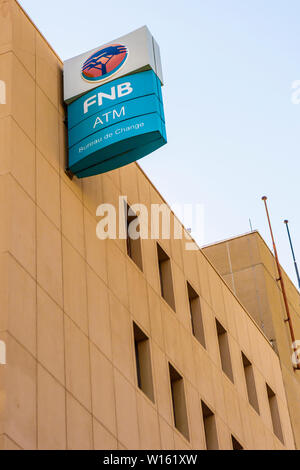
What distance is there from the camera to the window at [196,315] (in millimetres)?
29569

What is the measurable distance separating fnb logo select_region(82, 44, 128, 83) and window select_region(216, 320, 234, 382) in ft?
40.2

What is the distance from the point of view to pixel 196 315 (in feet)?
98.5

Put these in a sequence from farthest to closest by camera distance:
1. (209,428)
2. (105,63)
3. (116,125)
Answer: (209,428) → (105,63) → (116,125)

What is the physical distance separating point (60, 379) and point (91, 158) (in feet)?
21.0

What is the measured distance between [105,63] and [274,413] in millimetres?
18158

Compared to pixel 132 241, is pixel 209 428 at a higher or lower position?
lower

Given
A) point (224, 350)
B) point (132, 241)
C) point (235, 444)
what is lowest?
point (235, 444)

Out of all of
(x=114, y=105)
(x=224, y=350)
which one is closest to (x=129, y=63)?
(x=114, y=105)

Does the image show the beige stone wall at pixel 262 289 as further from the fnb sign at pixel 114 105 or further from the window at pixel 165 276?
the fnb sign at pixel 114 105

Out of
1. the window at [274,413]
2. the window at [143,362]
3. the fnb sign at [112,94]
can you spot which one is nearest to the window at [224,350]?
the window at [274,413]

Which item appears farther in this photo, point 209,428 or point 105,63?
point 209,428

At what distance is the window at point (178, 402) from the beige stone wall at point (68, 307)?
0.18m

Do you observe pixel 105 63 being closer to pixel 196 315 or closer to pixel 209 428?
pixel 196 315

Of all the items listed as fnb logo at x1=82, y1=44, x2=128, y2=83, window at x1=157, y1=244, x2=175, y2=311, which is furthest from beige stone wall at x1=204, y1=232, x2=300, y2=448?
fnb logo at x1=82, y1=44, x2=128, y2=83
